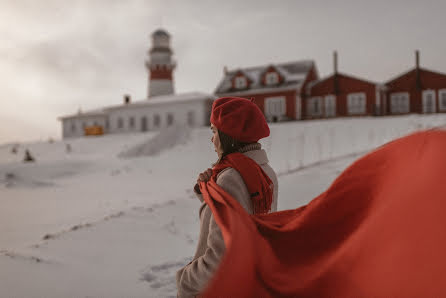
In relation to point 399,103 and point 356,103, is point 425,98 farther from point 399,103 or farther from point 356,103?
point 356,103

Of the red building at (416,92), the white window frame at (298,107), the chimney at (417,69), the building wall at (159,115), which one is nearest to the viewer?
the red building at (416,92)

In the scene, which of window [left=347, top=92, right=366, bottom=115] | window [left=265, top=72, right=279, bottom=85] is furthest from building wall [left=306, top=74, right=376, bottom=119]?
window [left=265, top=72, right=279, bottom=85]

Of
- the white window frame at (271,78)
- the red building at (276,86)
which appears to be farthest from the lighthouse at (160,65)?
the white window frame at (271,78)

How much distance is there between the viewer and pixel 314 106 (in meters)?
27.6

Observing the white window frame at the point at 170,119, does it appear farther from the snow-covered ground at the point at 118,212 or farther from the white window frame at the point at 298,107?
the snow-covered ground at the point at 118,212

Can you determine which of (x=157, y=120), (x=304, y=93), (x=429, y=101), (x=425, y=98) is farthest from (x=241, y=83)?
(x=429, y=101)

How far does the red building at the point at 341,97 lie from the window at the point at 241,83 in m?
5.86

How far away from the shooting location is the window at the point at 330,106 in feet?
86.6

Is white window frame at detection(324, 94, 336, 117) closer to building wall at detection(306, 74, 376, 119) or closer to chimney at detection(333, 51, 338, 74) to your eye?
building wall at detection(306, 74, 376, 119)

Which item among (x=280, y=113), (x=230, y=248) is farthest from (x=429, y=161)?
(x=280, y=113)

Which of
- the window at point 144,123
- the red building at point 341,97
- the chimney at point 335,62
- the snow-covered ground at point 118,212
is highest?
the chimney at point 335,62

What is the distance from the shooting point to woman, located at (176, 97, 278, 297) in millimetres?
1699

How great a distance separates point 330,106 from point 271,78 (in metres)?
5.83

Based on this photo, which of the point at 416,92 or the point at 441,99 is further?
the point at 416,92
